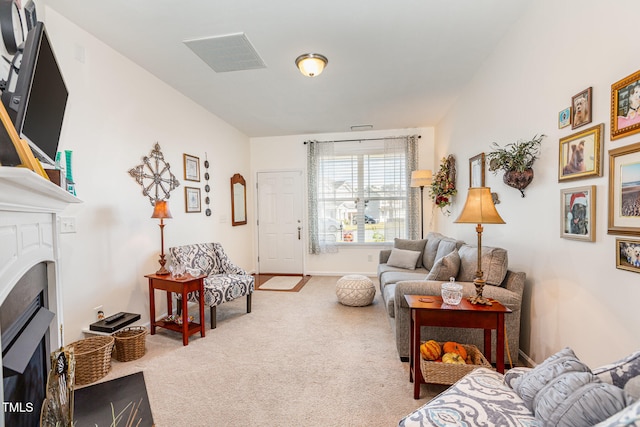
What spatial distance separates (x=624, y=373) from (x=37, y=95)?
261 cm

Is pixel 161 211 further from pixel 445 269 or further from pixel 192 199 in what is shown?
pixel 445 269

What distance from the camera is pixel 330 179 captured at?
5.60 metres

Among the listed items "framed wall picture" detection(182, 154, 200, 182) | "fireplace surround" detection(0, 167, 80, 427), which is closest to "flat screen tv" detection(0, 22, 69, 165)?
"fireplace surround" detection(0, 167, 80, 427)

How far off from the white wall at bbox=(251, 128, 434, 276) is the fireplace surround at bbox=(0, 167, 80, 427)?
14.2 feet

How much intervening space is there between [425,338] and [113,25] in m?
3.50

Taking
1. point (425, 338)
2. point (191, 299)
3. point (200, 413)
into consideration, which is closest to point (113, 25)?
point (191, 299)

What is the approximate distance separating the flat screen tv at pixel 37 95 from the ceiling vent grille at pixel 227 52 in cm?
Answer: 123

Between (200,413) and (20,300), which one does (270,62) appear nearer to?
(20,300)

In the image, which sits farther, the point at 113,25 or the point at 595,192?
the point at 113,25

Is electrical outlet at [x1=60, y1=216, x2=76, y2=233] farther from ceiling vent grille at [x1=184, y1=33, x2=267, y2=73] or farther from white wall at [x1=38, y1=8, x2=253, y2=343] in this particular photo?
ceiling vent grille at [x1=184, y1=33, x2=267, y2=73]

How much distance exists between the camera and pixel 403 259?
3982 millimetres

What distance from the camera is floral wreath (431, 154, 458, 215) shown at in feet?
13.9

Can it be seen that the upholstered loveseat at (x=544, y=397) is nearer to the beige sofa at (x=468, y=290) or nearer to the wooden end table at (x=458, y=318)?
the wooden end table at (x=458, y=318)

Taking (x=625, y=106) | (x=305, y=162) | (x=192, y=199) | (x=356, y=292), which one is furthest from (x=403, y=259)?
(x=192, y=199)
